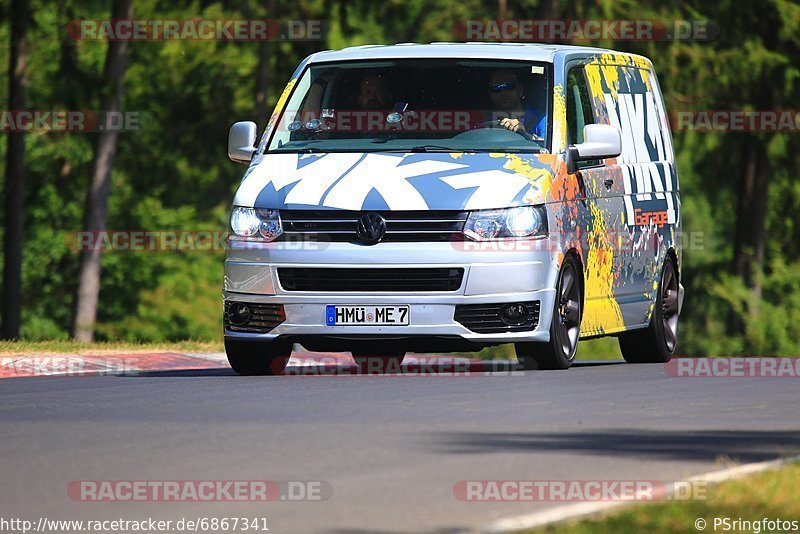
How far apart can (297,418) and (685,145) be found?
30219mm

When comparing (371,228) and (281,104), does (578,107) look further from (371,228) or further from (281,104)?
(371,228)

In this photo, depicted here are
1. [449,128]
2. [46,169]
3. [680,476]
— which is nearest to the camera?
[680,476]

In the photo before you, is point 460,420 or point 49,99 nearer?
point 460,420

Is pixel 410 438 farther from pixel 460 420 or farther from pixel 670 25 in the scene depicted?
pixel 670 25

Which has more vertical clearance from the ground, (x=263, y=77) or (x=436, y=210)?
(x=436, y=210)

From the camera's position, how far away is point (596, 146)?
45.2 feet

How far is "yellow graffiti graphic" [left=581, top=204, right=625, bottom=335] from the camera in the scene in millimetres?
14078

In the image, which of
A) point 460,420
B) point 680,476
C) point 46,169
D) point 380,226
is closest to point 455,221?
point 380,226

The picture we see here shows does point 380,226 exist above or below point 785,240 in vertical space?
above

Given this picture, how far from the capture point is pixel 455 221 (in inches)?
506

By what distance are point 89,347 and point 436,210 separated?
213 inches

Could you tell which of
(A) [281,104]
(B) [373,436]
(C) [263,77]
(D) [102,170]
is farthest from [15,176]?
(B) [373,436]

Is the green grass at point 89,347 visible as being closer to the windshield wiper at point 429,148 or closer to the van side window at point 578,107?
the windshield wiper at point 429,148

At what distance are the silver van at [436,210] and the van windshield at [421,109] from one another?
13mm
